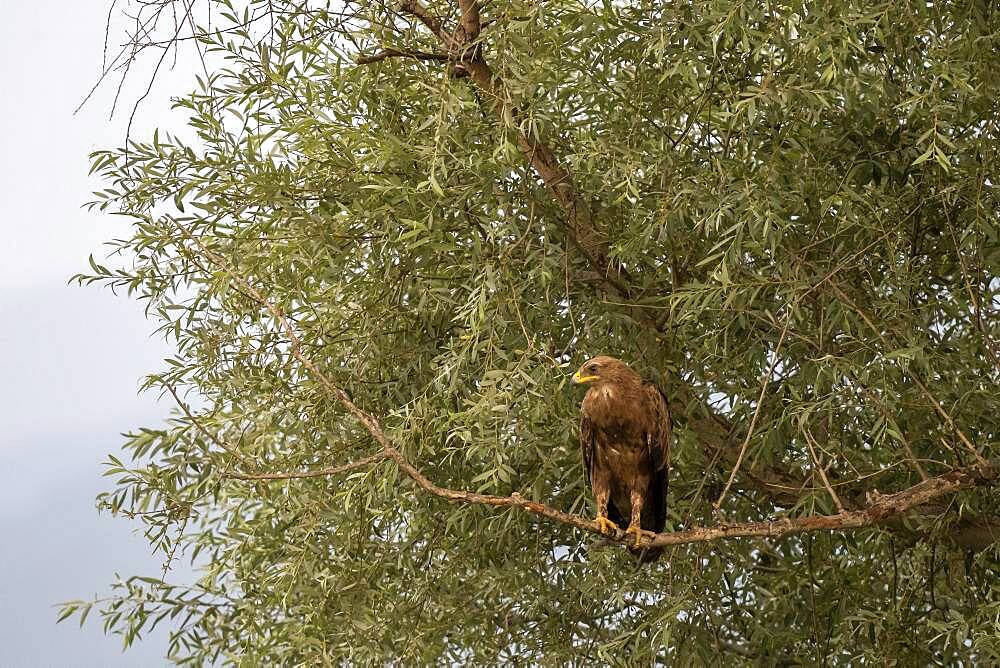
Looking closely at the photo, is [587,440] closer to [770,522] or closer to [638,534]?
[638,534]

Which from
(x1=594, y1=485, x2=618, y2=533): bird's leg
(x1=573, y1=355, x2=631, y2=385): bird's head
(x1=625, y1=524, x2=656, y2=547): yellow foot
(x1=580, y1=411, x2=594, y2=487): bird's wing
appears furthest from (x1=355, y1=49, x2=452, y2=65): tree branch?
(x1=625, y1=524, x2=656, y2=547): yellow foot

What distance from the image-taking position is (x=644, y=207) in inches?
167

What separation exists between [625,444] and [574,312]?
0.84 m

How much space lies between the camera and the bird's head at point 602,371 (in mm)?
3715

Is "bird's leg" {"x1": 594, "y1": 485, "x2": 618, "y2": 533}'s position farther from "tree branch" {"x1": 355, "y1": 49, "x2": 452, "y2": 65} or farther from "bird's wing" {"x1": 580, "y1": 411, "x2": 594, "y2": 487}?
"tree branch" {"x1": 355, "y1": 49, "x2": 452, "y2": 65}

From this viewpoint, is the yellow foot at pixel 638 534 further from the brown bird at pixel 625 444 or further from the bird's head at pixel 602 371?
the bird's head at pixel 602 371

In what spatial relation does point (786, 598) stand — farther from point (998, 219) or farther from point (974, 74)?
point (974, 74)

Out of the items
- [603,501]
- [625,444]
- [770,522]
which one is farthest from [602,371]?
[770,522]

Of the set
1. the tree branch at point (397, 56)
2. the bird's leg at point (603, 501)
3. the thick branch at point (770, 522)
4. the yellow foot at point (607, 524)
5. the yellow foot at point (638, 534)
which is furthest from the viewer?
the tree branch at point (397, 56)

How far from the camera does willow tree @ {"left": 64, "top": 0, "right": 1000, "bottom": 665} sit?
3885 mm

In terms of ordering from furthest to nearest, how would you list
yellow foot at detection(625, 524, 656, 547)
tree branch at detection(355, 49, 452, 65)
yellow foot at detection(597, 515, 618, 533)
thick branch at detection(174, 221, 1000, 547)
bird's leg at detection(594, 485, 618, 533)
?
tree branch at detection(355, 49, 452, 65), bird's leg at detection(594, 485, 618, 533), yellow foot at detection(597, 515, 618, 533), yellow foot at detection(625, 524, 656, 547), thick branch at detection(174, 221, 1000, 547)

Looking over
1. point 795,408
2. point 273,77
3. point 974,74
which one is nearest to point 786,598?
point 795,408

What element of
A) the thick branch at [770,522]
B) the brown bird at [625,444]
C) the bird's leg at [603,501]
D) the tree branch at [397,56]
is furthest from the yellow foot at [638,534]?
the tree branch at [397,56]

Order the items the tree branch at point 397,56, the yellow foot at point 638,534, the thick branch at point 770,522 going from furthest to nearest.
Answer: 1. the tree branch at point 397,56
2. the yellow foot at point 638,534
3. the thick branch at point 770,522
